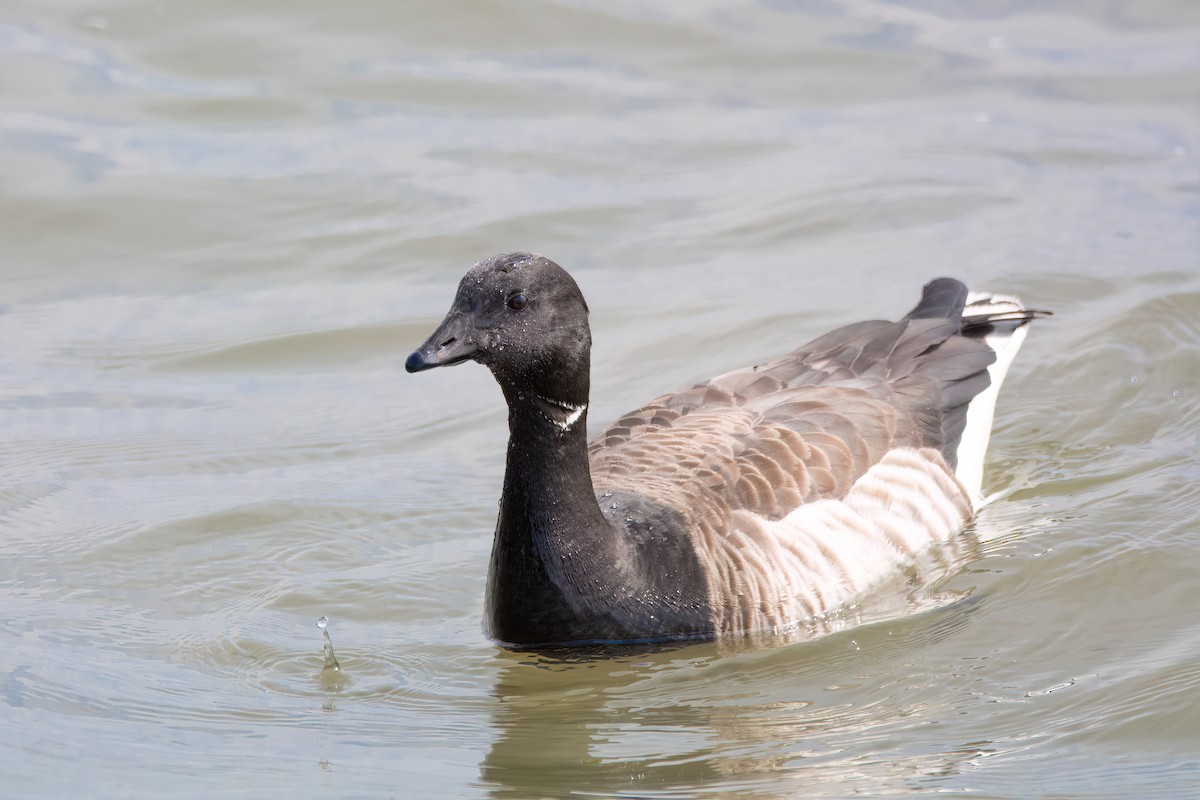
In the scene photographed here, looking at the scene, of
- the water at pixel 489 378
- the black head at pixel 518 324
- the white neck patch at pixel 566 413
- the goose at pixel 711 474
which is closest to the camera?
the water at pixel 489 378

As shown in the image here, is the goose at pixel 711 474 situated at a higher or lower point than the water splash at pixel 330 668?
higher

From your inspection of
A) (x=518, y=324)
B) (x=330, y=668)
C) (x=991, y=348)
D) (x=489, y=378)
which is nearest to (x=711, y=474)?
(x=518, y=324)

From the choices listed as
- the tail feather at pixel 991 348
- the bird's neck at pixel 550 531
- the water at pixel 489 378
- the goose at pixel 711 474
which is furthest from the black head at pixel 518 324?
the tail feather at pixel 991 348

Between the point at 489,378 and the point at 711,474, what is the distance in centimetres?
398

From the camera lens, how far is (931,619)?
778 cm

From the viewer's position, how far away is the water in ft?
21.5

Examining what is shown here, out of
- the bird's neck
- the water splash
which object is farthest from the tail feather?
the water splash

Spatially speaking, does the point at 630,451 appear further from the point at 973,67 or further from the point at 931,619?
the point at 973,67

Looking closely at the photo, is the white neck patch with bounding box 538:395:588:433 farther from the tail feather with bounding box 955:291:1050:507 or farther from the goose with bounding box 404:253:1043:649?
the tail feather with bounding box 955:291:1050:507

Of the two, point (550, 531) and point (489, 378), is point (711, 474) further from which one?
point (489, 378)

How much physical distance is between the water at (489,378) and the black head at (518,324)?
4.54 feet

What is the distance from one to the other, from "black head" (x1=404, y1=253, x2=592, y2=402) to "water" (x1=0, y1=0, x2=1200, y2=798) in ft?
4.54

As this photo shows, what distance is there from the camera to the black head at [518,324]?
6.70 m

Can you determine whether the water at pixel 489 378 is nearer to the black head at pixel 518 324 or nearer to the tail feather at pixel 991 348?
the tail feather at pixel 991 348
